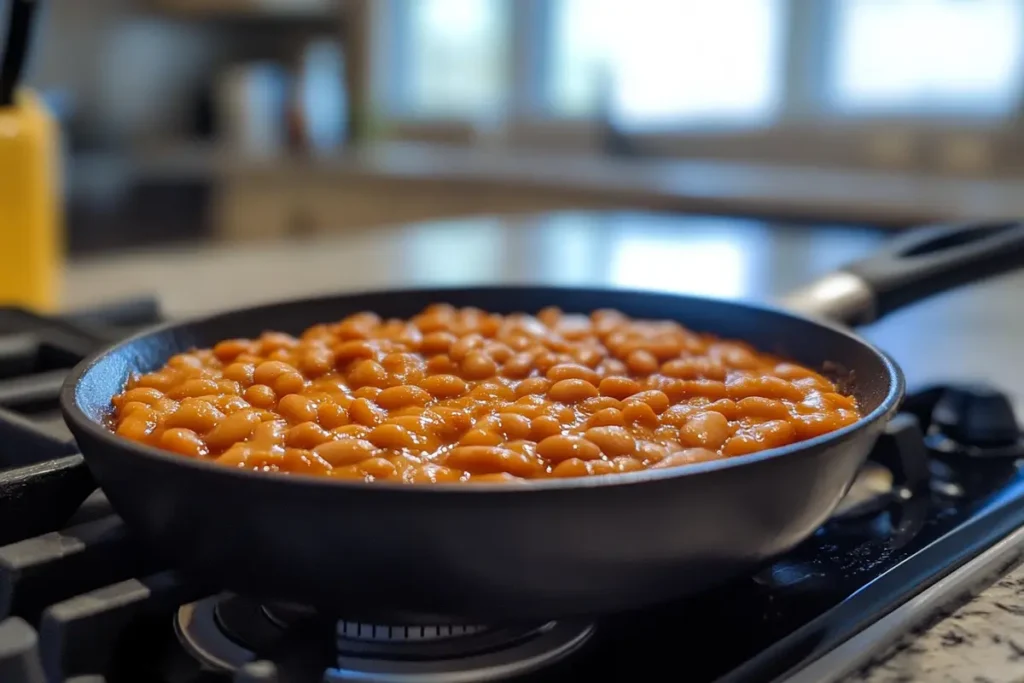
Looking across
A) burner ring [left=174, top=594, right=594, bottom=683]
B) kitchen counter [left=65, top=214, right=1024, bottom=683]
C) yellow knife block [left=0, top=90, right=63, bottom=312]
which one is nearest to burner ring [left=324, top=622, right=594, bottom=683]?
burner ring [left=174, top=594, right=594, bottom=683]

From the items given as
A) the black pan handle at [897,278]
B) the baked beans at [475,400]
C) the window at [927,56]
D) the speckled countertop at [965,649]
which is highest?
the window at [927,56]

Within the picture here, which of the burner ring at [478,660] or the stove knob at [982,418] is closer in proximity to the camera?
the burner ring at [478,660]

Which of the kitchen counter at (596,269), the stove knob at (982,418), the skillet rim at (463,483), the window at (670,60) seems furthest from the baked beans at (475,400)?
the window at (670,60)

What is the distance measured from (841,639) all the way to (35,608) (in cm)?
43

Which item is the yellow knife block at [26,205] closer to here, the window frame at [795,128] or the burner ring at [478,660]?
the burner ring at [478,660]

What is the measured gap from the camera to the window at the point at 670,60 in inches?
141

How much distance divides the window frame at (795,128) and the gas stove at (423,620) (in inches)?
105

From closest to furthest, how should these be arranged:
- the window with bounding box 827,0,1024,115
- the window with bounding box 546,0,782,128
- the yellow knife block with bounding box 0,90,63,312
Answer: the yellow knife block with bounding box 0,90,63,312 → the window with bounding box 827,0,1024,115 → the window with bounding box 546,0,782,128

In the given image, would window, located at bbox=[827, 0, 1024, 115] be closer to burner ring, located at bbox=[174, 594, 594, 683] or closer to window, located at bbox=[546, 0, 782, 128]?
window, located at bbox=[546, 0, 782, 128]

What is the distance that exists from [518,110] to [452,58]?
0.52 metres

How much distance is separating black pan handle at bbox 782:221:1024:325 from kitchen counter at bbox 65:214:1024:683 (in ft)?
0.32

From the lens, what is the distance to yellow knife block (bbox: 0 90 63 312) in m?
1.27

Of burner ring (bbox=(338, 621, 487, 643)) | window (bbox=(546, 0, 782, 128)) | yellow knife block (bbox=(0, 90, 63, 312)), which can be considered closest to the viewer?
burner ring (bbox=(338, 621, 487, 643))

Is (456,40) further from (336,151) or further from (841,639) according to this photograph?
(841,639)
